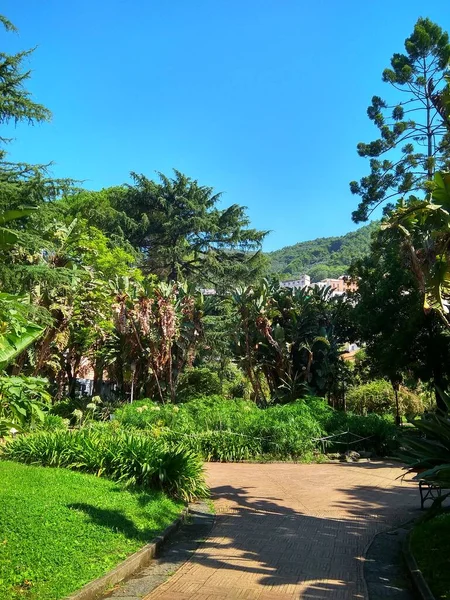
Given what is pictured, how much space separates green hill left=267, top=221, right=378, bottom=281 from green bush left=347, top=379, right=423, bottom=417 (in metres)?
55.4

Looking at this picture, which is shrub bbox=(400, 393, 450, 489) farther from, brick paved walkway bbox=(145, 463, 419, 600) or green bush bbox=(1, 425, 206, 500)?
green bush bbox=(1, 425, 206, 500)

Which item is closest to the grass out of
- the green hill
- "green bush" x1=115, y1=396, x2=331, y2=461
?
"green bush" x1=115, y1=396, x2=331, y2=461

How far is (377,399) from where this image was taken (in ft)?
80.7

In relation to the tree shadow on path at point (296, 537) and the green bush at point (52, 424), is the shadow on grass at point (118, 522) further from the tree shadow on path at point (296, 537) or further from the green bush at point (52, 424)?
the green bush at point (52, 424)

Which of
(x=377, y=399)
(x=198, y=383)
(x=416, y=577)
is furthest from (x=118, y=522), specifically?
(x=377, y=399)

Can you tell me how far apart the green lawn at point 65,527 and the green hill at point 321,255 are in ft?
243

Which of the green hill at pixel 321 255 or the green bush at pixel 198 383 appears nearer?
the green bush at pixel 198 383

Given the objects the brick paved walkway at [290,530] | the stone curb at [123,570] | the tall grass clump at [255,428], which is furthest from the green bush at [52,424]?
the stone curb at [123,570]

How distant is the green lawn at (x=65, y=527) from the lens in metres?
4.55

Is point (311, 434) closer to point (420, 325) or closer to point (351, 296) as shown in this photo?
point (420, 325)

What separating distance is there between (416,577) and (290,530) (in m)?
2.37

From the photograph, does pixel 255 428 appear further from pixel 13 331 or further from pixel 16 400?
pixel 13 331

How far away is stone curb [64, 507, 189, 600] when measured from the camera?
4.49 metres

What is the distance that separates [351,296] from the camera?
68.6ft
